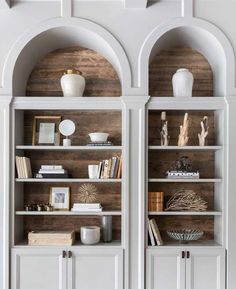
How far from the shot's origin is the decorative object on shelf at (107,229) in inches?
162

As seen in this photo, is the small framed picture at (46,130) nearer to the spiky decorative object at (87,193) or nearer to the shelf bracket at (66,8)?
the spiky decorative object at (87,193)

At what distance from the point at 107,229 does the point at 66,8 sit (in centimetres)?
206

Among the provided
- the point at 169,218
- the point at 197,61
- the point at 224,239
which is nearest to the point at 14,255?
the point at 169,218

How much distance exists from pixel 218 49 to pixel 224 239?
172 cm

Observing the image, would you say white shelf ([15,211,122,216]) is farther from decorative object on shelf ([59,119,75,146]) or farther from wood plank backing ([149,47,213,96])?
wood plank backing ([149,47,213,96])

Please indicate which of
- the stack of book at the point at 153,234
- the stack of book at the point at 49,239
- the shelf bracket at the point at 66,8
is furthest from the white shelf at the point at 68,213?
the shelf bracket at the point at 66,8

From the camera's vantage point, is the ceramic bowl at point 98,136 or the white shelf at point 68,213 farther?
the ceramic bowl at point 98,136

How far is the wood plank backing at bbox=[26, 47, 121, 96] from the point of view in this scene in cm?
443

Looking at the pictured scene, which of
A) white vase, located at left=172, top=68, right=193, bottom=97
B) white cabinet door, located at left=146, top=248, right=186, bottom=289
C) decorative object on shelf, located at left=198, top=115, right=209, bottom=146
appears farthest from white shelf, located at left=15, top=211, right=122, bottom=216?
white vase, located at left=172, top=68, right=193, bottom=97

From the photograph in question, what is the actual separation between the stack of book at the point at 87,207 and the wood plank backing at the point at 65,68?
1.15 meters

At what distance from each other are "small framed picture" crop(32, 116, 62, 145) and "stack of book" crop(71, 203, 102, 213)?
0.64 m

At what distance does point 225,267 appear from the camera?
3.92 metres

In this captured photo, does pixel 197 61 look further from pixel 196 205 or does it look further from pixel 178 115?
pixel 196 205

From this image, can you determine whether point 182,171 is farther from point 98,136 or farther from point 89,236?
point 89,236
